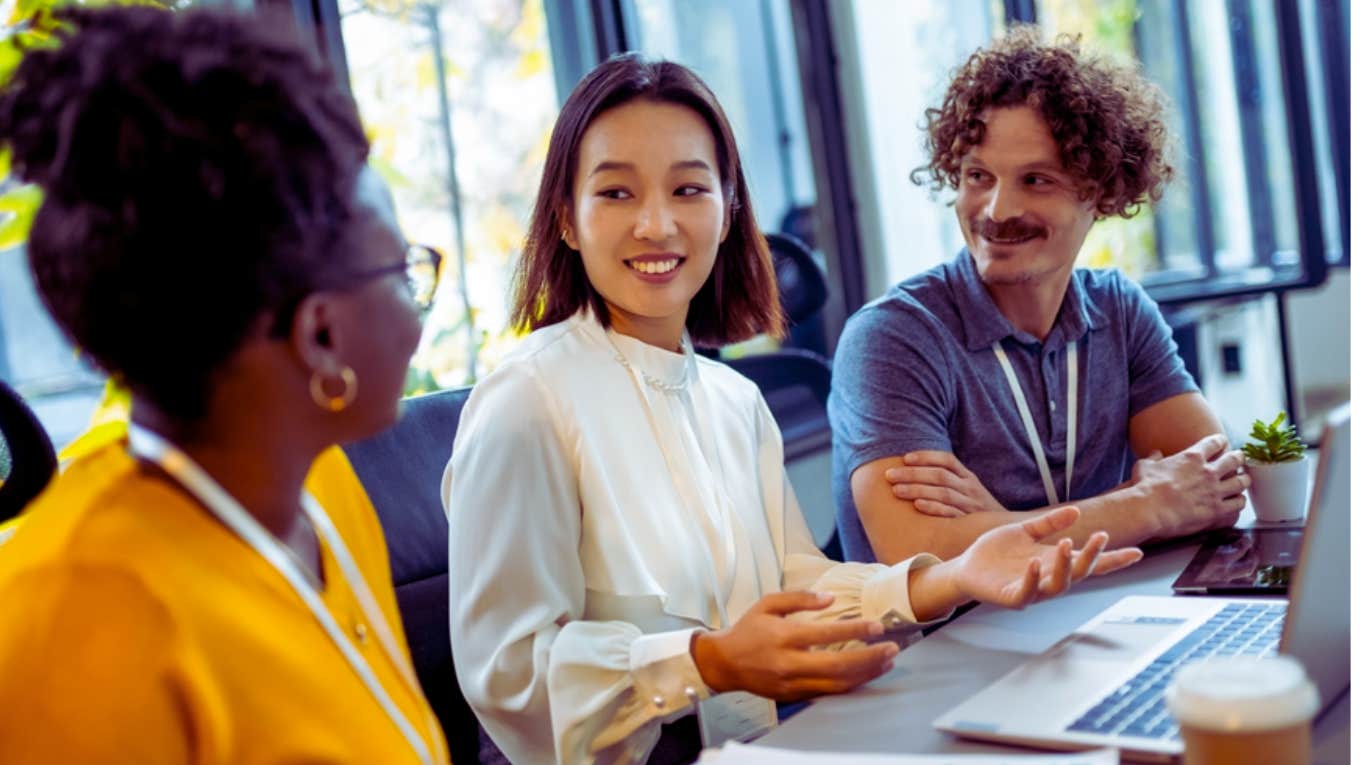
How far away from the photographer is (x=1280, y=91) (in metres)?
3.64

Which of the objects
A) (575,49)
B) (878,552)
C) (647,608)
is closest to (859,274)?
(575,49)

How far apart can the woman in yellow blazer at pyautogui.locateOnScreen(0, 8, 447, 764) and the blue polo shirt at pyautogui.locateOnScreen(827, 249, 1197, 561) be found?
1.09 metres

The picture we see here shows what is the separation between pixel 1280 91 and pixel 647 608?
9.48ft

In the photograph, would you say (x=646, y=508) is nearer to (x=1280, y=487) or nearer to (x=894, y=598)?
(x=894, y=598)

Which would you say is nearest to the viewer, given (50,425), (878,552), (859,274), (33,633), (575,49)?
(33,633)

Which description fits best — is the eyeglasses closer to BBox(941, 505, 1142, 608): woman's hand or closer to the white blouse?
the white blouse

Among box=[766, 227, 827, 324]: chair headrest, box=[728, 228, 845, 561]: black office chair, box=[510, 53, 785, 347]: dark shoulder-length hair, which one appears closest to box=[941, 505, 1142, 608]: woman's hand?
box=[510, 53, 785, 347]: dark shoulder-length hair

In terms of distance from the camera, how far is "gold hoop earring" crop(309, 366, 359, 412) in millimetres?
909

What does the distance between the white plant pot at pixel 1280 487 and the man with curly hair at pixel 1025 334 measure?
0.08m

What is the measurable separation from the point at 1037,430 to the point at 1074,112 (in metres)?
0.48

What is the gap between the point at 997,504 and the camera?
1.85m

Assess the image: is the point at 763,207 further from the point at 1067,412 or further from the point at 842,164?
the point at 1067,412

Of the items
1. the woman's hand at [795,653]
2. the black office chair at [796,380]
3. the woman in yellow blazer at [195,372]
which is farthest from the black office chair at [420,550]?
the black office chair at [796,380]

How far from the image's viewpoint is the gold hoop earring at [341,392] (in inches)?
35.8
